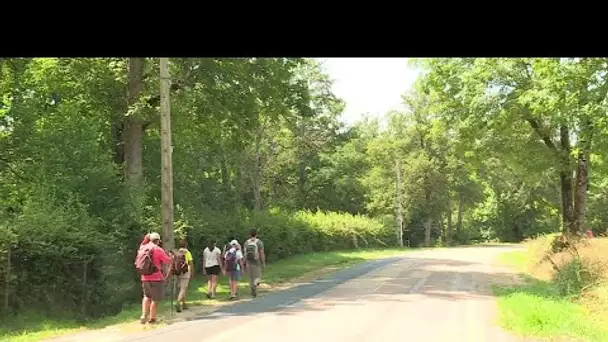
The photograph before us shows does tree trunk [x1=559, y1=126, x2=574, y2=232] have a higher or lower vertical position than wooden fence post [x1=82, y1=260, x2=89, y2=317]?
higher

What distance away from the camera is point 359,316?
14.7 meters

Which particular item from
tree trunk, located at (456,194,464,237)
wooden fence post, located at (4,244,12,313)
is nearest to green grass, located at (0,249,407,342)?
wooden fence post, located at (4,244,12,313)

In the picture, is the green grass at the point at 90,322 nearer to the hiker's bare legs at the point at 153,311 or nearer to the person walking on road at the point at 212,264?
the person walking on road at the point at 212,264

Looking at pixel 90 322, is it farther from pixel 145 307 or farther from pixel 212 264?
pixel 212 264

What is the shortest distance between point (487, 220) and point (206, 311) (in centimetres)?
7805

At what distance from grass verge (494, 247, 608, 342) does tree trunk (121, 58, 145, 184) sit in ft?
45.4

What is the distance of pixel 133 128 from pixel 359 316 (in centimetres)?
1386

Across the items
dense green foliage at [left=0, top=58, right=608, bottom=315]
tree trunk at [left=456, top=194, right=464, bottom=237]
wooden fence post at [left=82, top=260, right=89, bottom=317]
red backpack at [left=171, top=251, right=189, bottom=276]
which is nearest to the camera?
wooden fence post at [left=82, top=260, right=89, bottom=317]

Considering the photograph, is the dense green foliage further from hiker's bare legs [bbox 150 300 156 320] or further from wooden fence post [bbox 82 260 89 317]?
hiker's bare legs [bbox 150 300 156 320]

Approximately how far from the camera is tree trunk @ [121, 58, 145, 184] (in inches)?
961

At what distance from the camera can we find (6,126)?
2209cm

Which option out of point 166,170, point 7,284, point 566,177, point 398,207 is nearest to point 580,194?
point 566,177
